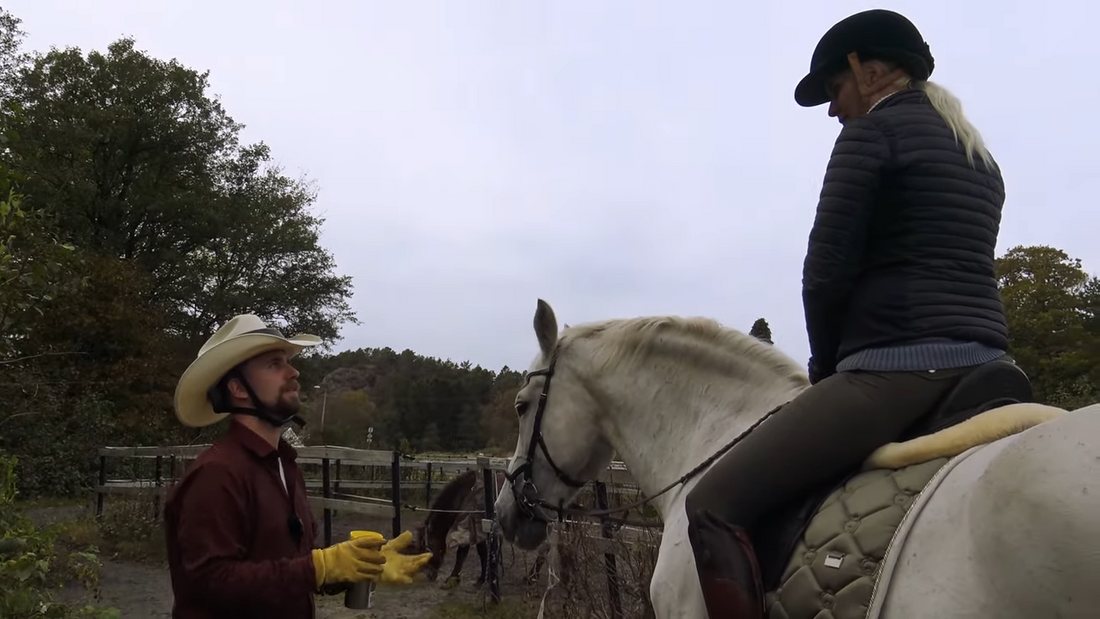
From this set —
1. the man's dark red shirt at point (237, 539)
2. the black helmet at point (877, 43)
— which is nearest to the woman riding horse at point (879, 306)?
the black helmet at point (877, 43)

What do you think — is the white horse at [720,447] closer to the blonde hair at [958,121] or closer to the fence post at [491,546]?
the blonde hair at [958,121]

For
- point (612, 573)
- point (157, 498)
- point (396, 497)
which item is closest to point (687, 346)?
point (612, 573)

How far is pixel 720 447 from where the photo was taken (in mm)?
2504

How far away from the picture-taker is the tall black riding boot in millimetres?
1812

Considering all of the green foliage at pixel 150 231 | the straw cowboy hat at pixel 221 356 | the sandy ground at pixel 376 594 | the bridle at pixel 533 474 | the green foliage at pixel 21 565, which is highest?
the green foliage at pixel 150 231

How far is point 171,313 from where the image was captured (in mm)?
22453

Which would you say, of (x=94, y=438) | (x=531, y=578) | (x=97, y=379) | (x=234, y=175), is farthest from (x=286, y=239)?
(x=531, y=578)

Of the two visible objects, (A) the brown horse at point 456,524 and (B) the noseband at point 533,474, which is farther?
(A) the brown horse at point 456,524

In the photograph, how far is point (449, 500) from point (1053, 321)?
17.2m

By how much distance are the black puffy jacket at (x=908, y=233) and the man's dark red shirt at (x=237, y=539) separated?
166 centimetres

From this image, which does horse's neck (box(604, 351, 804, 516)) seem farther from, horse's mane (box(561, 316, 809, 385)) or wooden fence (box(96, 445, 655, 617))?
wooden fence (box(96, 445, 655, 617))

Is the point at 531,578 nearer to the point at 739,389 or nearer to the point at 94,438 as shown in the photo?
the point at 739,389

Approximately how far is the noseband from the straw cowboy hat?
110cm

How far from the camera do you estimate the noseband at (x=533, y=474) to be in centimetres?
313
